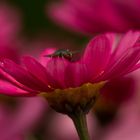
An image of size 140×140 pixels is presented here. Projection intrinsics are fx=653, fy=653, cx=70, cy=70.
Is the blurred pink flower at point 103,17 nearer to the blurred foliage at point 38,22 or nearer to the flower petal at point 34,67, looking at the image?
the flower petal at point 34,67

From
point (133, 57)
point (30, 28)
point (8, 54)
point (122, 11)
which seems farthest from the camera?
point (30, 28)

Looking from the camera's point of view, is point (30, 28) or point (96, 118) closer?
point (96, 118)

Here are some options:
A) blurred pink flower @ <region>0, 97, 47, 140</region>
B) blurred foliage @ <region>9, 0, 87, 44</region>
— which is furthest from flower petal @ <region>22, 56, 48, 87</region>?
blurred foliage @ <region>9, 0, 87, 44</region>

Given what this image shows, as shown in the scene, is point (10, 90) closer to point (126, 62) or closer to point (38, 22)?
point (126, 62)

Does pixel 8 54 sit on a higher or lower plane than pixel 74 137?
higher

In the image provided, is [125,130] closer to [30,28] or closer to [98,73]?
[98,73]

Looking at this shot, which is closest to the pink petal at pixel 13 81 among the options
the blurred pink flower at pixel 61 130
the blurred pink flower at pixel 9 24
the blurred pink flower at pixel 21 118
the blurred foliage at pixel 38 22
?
the blurred pink flower at pixel 21 118

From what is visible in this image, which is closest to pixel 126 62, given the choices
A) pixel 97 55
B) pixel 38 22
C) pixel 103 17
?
pixel 97 55

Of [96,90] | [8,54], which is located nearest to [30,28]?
[8,54]
